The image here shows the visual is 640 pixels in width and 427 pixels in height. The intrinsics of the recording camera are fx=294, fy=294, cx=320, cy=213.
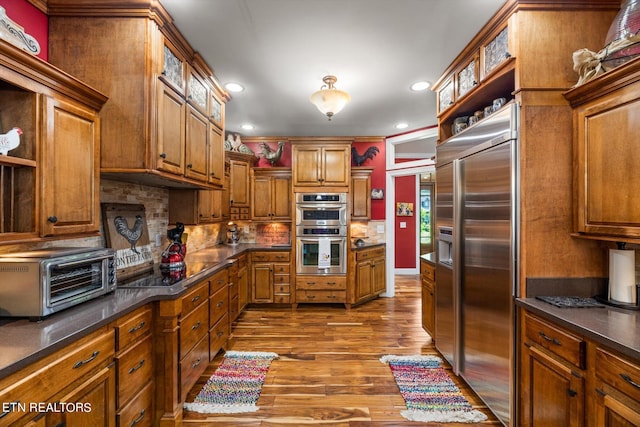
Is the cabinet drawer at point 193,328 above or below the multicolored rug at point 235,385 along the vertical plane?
above

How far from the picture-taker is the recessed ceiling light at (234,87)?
312 centimetres

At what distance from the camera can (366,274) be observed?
15.5ft

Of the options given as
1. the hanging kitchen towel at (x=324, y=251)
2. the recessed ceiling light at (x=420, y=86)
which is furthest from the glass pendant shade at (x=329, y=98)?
the hanging kitchen towel at (x=324, y=251)

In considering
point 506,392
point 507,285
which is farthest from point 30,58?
point 506,392

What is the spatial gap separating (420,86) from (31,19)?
10.4 ft

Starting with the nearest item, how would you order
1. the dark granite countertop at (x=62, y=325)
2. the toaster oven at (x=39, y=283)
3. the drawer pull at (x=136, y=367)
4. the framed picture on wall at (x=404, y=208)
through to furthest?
the dark granite countertop at (x=62, y=325), the toaster oven at (x=39, y=283), the drawer pull at (x=136, y=367), the framed picture on wall at (x=404, y=208)

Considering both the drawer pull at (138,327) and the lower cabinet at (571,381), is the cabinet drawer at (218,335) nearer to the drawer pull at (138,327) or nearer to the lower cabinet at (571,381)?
the drawer pull at (138,327)

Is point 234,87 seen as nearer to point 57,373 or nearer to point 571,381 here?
point 57,373

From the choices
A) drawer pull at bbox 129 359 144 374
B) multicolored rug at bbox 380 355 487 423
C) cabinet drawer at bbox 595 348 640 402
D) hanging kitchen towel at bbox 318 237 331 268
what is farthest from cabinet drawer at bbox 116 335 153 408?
hanging kitchen towel at bbox 318 237 331 268

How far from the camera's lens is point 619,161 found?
60.1 inches

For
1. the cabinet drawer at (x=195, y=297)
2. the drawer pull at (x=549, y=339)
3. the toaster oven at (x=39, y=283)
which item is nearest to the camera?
the toaster oven at (x=39, y=283)

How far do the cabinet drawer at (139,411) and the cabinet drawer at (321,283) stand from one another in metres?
2.76

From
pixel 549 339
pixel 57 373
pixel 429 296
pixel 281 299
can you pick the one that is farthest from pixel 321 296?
pixel 57 373

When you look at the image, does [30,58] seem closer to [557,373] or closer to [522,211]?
[522,211]
